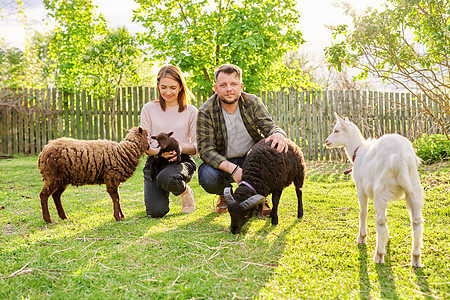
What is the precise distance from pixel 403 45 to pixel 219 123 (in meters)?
3.56

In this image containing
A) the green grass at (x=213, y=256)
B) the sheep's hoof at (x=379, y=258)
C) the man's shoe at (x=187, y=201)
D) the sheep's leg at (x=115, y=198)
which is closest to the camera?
the green grass at (x=213, y=256)

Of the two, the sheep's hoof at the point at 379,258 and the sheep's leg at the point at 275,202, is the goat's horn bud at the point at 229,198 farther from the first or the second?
the sheep's hoof at the point at 379,258

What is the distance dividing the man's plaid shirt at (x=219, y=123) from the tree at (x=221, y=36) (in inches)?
209

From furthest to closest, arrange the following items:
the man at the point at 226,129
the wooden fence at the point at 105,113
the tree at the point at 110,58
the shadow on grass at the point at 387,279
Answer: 1. the tree at the point at 110,58
2. the wooden fence at the point at 105,113
3. the man at the point at 226,129
4. the shadow on grass at the point at 387,279

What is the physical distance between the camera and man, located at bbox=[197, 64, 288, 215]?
436 cm

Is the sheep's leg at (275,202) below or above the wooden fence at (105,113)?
below

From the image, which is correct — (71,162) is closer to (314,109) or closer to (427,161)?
(427,161)

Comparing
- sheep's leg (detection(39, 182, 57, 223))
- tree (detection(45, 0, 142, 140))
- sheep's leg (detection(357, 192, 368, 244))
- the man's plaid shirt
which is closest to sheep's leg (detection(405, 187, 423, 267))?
sheep's leg (detection(357, 192, 368, 244))

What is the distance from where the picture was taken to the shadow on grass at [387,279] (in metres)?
2.29

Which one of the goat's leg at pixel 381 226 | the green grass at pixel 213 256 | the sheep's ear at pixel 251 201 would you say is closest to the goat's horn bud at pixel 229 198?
the sheep's ear at pixel 251 201

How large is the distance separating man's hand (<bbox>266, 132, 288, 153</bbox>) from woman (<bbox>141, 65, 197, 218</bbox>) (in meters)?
1.31

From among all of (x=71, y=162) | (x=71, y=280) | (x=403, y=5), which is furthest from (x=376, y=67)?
(x=71, y=280)

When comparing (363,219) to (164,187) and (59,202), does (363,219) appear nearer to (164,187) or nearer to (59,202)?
(164,187)

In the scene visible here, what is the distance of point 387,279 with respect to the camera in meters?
2.51
